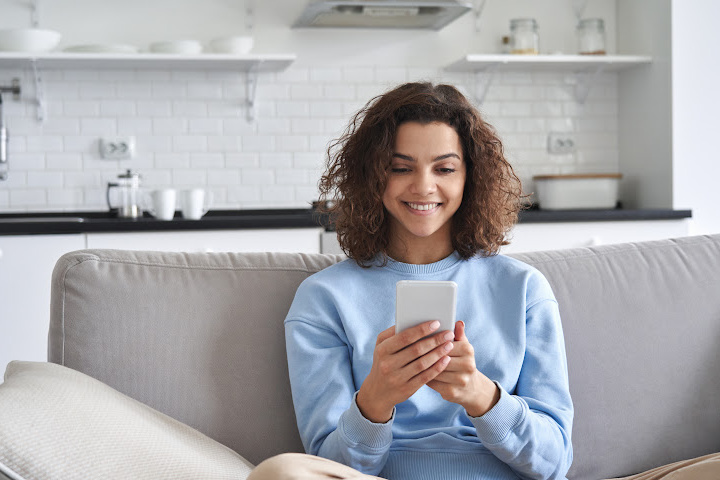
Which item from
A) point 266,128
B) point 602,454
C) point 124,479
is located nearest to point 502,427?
point 602,454

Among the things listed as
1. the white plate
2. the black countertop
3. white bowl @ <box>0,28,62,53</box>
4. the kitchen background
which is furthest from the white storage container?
white bowl @ <box>0,28,62,53</box>

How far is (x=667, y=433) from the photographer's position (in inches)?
70.2

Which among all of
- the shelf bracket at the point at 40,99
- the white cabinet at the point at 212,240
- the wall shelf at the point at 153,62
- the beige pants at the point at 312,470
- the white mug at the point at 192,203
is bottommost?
the beige pants at the point at 312,470

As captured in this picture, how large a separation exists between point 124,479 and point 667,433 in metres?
1.15

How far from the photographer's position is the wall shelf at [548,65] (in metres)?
4.01

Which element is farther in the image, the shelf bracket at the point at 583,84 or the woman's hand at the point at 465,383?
the shelf bracket at the point at 583,84

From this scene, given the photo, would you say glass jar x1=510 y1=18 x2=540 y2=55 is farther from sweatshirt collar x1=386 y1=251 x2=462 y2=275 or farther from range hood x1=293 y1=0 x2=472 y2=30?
sweatshirt collar x1=386 y1=251 x2=462 y2=275

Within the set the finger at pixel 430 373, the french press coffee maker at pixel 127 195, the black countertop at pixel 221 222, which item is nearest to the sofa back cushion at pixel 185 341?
the finger at pixel 430 373

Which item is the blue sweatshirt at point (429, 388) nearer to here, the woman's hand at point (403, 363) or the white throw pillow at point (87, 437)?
the woman's hand at point (403, 363)

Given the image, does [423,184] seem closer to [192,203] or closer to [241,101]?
[192,203]

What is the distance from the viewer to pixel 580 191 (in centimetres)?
404

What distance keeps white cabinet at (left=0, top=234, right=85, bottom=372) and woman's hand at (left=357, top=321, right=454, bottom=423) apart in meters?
2.23

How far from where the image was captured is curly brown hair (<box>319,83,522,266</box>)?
1.57 m

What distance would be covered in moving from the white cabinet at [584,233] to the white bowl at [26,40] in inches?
86.9
